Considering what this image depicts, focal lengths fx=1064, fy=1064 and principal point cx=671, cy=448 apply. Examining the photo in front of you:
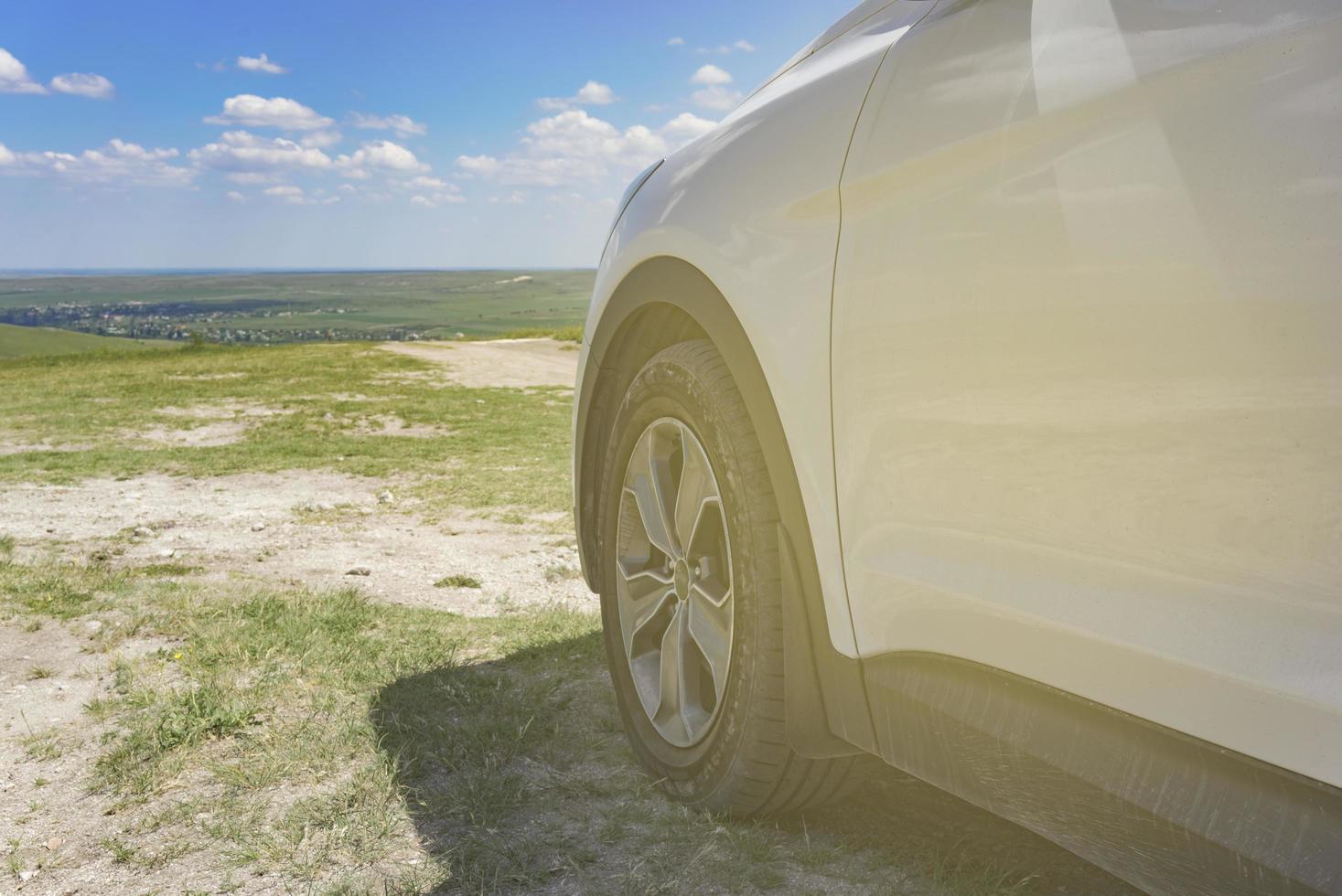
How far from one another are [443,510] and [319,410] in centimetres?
647

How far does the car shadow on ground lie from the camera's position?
2176 mm

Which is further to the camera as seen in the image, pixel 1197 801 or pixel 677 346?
pixel 677 346

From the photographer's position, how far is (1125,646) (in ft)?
4.43

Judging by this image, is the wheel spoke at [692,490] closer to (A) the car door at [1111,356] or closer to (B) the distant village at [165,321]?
(A) the car door at [1111,356]

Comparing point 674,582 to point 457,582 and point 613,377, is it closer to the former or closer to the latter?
point 613,377

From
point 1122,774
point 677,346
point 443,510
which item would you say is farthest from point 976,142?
point 443,510

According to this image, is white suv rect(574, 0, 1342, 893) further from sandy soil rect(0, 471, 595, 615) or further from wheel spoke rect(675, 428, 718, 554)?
sandy soil rect(0, 471, 595, 615)

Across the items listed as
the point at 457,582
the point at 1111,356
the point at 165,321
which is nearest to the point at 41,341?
the point at 165,321

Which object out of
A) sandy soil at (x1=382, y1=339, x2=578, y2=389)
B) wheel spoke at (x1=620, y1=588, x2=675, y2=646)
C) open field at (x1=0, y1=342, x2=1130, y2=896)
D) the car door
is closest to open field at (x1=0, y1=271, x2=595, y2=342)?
sandy soil at (x1=382, y1=339, x2=578, y2=389)

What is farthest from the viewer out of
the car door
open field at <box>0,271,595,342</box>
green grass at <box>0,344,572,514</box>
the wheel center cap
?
open field at <box>0,271,595,342</box>

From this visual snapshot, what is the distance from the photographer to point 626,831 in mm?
2412

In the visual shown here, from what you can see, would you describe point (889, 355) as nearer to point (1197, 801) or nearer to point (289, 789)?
point (1197, 801)

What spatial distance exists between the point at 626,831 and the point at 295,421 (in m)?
10.1

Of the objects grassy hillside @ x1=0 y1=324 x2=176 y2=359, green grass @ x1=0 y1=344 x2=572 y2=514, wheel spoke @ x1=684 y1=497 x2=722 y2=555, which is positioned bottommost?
grassy hillside @ x1=0 y1=324 x2=176 y2=359
